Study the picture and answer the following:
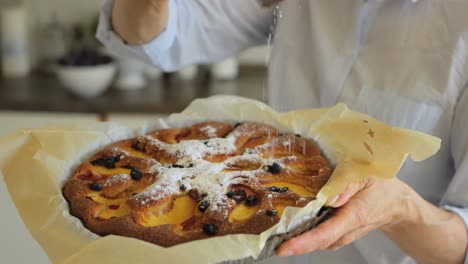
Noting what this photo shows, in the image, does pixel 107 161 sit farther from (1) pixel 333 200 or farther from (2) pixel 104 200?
(1) pixel 333 200

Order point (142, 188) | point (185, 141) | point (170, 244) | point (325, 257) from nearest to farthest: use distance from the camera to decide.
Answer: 1. point (170, 244)
2. point (142, 188)
3. point (185, 141)
4. point (325, 257)

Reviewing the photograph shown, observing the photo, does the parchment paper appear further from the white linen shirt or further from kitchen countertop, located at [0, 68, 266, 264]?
kitchen countertop, located at [0, 68, 266, 264]

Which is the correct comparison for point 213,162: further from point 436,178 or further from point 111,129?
point 436,178

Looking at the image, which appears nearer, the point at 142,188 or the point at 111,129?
the point at 142,188

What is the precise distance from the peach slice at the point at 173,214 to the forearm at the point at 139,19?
0.43m

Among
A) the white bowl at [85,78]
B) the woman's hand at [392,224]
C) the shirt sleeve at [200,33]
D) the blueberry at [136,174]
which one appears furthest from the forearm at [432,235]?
the white bowl at [85,78]

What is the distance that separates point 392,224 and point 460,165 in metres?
0.16

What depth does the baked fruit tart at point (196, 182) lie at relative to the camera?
0.83m

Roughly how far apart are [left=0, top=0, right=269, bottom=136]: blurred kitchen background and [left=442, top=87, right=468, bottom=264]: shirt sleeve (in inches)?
44.1

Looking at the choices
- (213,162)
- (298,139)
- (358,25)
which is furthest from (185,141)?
(358,25)

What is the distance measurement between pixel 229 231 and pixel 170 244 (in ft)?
0.24

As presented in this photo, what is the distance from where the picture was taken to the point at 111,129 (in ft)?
3.63

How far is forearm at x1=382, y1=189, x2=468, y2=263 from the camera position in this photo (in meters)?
0.98

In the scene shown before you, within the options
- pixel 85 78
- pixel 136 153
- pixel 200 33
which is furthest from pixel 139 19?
pixel 85 78
